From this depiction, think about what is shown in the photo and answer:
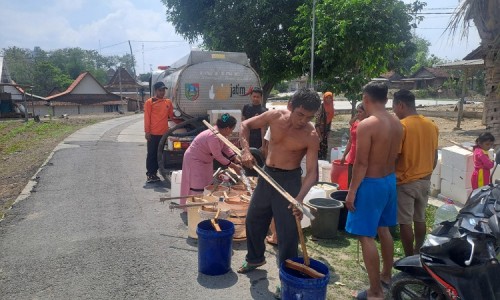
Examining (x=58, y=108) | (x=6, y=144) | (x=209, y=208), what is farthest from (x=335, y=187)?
(x=58, y=108)

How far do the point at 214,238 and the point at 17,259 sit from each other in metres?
2.29

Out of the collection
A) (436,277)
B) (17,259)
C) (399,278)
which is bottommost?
(17,259)

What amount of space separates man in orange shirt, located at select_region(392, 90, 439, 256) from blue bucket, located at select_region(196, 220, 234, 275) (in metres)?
1.77

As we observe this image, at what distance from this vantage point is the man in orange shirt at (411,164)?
149 inches

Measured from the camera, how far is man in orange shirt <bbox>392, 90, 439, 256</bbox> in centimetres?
379

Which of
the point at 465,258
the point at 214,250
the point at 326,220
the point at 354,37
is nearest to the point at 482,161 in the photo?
the point at 326,220

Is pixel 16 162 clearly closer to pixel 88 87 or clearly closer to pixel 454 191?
pixel 454 191

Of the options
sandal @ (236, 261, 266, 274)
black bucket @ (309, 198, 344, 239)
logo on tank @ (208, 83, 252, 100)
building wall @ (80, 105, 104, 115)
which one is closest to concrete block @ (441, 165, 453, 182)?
black bucket @ (309, 198, 344, 239)

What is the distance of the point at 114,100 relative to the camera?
43125mm

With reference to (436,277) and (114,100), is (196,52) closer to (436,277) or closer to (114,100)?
(436,277)

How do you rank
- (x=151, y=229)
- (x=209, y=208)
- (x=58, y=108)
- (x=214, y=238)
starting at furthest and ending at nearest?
(x=58, y=108) → (x=151, y=229) → (x=209, y=208) → (x=214, y=238)

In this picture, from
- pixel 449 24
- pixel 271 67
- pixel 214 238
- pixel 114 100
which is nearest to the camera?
pixel 214 238

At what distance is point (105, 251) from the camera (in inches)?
172

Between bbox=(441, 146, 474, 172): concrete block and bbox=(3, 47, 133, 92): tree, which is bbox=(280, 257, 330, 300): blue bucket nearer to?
bbox=(441, 146, 474, 172): concrete block
